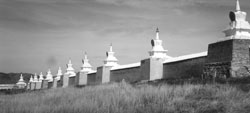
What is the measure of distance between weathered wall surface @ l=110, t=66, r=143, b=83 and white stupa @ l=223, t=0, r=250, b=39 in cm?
895

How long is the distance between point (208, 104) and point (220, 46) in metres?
7.07

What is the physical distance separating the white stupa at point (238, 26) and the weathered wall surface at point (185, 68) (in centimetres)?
227

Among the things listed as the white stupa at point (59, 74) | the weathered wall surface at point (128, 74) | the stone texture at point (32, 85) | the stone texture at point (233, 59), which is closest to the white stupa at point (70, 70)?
the white stupa at point (59, 74)

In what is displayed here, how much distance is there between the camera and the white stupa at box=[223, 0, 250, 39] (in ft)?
42.4

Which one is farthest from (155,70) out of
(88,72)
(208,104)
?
(88,72)

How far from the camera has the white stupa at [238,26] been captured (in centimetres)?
1293

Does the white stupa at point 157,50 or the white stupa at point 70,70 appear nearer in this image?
the white stupa at point 157,50

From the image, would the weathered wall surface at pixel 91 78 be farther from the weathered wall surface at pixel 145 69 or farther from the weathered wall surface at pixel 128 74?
the weathered wall surface at pixel 145 69

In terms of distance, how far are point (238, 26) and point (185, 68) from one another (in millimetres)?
4406

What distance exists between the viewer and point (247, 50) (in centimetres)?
1254

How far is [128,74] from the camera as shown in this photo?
22938 mm

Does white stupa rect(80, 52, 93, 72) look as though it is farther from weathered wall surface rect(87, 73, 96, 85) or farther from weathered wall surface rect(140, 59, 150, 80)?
weathered wall surface rect(140, 59, 150, 80)

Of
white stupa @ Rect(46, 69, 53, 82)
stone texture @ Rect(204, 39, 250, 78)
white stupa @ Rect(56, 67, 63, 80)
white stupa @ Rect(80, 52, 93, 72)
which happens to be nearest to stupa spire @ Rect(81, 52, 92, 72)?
white stupa @ Rect(80, 52, 93, 72)

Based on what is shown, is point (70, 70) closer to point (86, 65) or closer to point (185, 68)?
point (86, 65)
